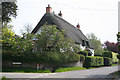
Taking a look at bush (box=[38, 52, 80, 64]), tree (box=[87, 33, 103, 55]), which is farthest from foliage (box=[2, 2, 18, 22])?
tree (box=[87, 33, 103, 55])

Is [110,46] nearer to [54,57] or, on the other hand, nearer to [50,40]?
[50,40]

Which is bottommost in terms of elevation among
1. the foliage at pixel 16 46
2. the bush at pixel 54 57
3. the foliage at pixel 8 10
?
the bush at pixel 54 57

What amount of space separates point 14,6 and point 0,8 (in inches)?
65.4

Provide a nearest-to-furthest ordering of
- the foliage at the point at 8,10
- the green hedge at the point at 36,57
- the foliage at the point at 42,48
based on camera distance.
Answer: the foliage at the point at 8,10 < the green hedge at the point at 36,57 < the foliage at the point at 42,48

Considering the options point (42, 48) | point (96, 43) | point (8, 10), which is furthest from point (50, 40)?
point (96, 43)

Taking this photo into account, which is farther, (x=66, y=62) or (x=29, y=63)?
(x=66, y=62)

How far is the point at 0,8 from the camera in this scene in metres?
15.0

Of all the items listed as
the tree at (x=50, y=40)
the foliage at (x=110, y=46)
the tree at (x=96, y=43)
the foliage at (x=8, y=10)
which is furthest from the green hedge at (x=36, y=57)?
the foliage at (x=110, y=46)

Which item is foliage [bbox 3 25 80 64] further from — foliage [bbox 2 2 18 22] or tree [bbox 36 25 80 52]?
foliage [bbox 2 2 18 22]

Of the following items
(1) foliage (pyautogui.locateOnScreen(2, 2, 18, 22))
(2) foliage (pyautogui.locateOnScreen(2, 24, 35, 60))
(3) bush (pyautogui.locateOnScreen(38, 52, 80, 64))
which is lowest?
(3) bush (pyautogui.locateOnScreen(38, 52, 80, 64))

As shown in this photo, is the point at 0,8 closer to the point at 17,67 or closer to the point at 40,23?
the point at 17,67

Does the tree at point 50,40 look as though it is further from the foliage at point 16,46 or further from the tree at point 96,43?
the tree at point 96,43

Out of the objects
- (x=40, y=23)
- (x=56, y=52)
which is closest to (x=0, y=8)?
(x=56, y=52)

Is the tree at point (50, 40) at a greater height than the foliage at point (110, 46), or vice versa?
the tree at point (50, 40)
